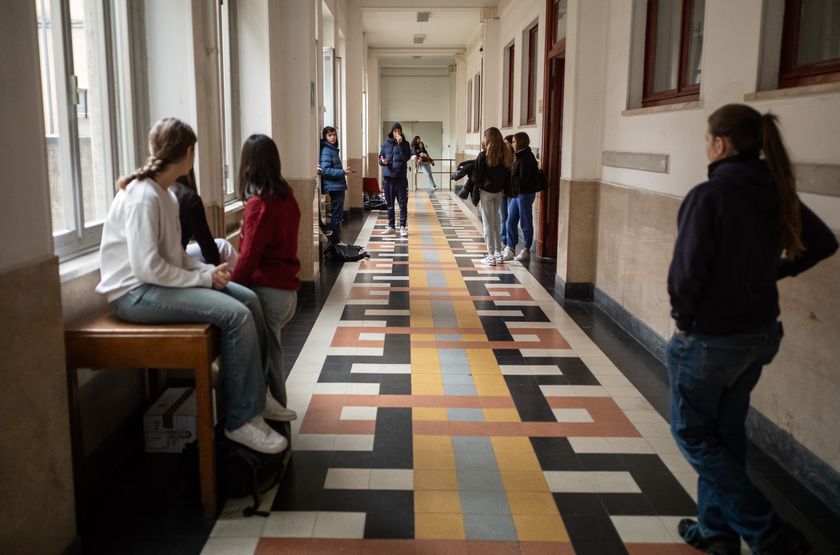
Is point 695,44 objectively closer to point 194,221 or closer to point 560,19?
point 194,221

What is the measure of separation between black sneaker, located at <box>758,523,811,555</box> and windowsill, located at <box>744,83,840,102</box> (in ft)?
5.93

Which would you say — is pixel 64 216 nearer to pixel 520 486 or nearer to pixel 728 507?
pixel 520 486

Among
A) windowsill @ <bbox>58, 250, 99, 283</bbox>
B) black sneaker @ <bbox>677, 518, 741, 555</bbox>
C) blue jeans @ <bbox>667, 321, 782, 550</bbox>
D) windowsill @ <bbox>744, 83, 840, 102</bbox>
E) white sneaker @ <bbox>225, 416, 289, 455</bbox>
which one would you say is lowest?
black sneaker @ <bbox>677, 518, 741, 555</bbox>

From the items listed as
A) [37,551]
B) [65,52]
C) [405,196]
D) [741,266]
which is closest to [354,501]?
[37,551]

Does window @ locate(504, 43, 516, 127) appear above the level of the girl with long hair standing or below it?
above

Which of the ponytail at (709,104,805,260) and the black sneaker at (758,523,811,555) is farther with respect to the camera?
the black sneaker at (758,523,811,555)

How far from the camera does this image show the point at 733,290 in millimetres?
2338

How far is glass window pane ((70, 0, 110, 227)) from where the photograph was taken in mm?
3439

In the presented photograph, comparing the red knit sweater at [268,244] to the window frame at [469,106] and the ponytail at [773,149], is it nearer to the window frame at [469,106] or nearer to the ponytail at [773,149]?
the ponytail at [773,149]

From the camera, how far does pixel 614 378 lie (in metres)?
4.63

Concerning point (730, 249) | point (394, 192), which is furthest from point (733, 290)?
point (394, 192)

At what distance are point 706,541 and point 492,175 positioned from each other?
249 inches

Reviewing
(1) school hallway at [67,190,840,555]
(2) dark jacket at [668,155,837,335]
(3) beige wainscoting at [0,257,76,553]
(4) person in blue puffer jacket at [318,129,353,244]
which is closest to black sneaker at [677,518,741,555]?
(1) school hallway at [67,190,840,555]

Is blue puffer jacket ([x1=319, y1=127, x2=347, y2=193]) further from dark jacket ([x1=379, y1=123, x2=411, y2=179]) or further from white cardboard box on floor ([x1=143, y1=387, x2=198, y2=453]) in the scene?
white cardboard box on floor ([x1=143, y1=387, x2=198, y2=453])
